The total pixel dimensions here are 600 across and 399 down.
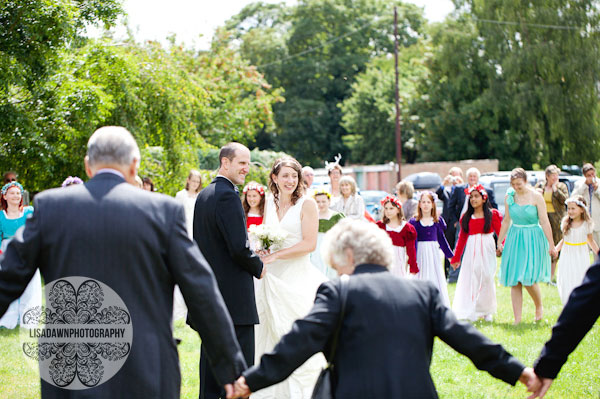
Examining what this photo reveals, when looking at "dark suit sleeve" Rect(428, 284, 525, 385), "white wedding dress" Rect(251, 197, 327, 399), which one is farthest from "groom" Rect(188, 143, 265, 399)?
"dark suit sleeve" Rect(428, 284, 525, 385)

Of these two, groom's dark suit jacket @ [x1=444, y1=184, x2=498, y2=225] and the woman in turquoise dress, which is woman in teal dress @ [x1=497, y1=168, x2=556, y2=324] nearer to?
groom's dark suit jacket @ [x1=444, y1=184, x2=498, y2=225]

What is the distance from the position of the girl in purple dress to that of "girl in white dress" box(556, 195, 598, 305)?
171cm

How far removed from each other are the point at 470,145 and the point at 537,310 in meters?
35.9

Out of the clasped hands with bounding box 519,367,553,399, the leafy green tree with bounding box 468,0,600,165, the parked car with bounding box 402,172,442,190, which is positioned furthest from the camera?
the leafy green tree with bounding box 468,0,600,165

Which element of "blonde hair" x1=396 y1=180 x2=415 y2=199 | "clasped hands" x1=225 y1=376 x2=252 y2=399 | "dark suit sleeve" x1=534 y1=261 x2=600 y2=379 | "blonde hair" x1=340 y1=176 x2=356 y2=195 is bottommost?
"clasped hands" x1=225 y1=376 x2=252 y2=399

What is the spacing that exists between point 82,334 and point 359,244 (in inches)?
57.7

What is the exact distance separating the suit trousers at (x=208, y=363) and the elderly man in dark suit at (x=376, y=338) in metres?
2.13

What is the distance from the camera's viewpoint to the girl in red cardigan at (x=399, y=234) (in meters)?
11.0

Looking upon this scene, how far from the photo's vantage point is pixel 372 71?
51.8 metres

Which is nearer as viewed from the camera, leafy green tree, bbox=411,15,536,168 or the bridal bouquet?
the bridal bouquet

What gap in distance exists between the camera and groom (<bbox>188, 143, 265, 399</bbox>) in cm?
580

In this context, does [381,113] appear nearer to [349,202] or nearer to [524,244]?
[349,202]

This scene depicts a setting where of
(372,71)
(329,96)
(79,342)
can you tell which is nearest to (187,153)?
(79,342)

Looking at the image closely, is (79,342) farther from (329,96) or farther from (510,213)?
(329,96)
